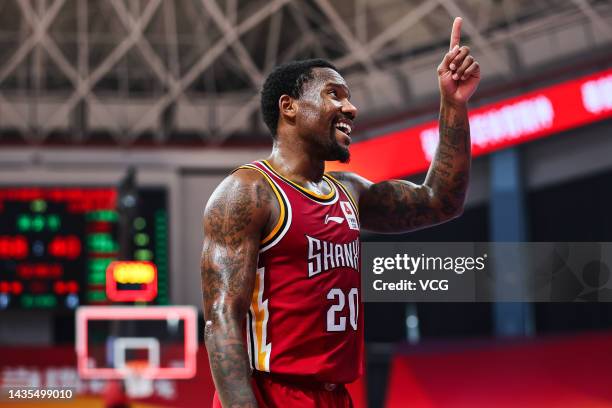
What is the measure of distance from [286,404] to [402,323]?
58.1 feet

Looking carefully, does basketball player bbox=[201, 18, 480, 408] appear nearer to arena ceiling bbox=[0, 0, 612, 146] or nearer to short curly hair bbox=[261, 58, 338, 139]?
short curly hair bbox=[261, 58, 338, 139]

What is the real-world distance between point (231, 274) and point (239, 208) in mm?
239

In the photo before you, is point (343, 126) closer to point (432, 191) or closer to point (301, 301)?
point (432, 191)

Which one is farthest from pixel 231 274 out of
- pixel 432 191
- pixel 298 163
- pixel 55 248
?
pixel 55 248

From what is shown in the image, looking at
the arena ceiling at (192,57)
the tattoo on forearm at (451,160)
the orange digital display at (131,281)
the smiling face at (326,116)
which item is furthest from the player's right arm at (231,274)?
the arena ceiling at (192,57)

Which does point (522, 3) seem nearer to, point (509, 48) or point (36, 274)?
point (509, 48)

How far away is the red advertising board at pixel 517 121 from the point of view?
11789mm

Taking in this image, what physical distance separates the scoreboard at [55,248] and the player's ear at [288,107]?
11.2m

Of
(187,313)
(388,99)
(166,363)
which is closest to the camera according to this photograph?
(166,363)

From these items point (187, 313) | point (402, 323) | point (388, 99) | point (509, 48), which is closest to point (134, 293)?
point (187, 313)

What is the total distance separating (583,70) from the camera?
1388 centimetres

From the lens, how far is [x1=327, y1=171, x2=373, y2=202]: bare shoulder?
383 cm

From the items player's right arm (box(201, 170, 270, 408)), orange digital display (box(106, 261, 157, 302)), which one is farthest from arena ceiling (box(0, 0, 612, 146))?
player's right arm (box(201, 170, 270, 408))

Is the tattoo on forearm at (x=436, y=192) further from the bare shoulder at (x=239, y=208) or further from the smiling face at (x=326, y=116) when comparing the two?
the bare shoulder at (x=239, y=208)
